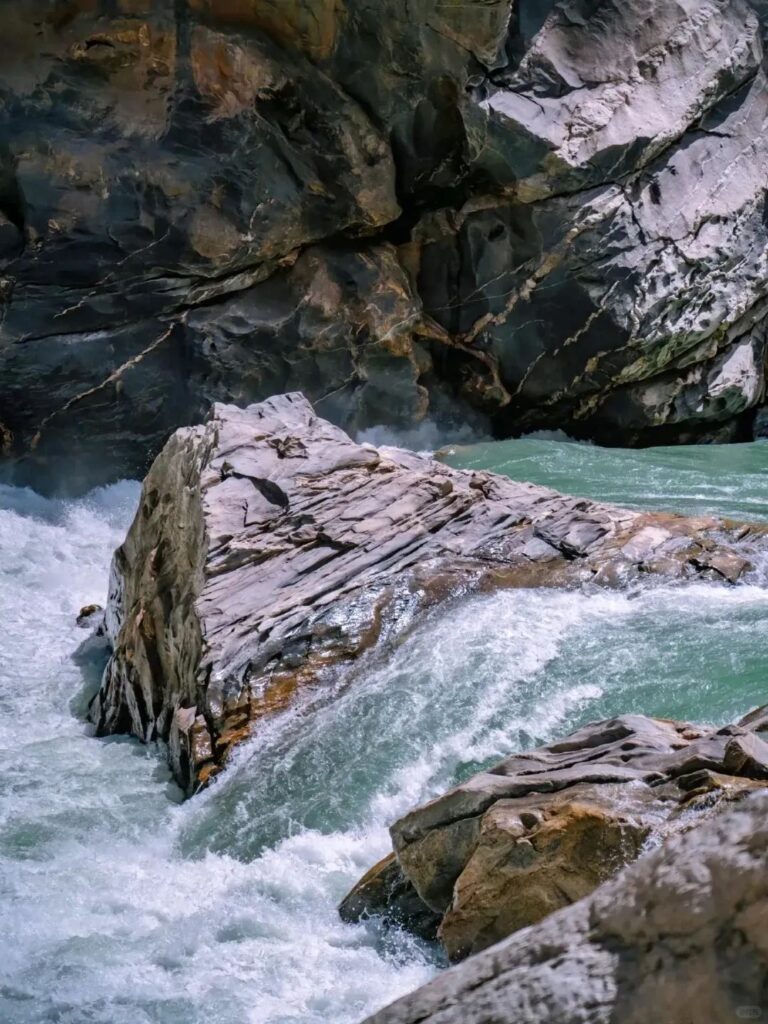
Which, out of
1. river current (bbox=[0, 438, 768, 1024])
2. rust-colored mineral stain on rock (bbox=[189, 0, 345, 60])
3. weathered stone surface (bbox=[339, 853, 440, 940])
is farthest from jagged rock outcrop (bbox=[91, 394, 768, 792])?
rust-colored mineral stain on rock (bbox=[189, 0, 345, 60])

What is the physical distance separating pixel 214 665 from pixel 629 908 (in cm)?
490

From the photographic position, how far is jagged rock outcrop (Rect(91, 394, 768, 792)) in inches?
251

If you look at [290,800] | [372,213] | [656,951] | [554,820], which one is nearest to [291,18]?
[372,213]

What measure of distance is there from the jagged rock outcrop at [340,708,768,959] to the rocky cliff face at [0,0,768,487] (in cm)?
928

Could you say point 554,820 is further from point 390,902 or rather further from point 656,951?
point 656,951

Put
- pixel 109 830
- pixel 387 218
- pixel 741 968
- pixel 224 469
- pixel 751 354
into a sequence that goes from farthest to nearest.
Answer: pixel 751 354 < pixel 387 218 < pixel 224 469 < pixel 109 830 < pixel 741 968

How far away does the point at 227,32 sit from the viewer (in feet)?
38.9

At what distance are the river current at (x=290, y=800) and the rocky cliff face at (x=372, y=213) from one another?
4984 millimetres

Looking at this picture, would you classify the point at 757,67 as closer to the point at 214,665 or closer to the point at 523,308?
the point at 523,308

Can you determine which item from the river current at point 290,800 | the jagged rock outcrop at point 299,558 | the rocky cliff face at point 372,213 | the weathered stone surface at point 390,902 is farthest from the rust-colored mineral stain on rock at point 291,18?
the weathered stone surface at point 390,902

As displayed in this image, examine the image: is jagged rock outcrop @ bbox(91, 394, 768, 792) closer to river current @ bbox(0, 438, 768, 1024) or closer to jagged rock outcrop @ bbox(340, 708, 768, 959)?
river current @ bbox(0, 438, 768, 1024)

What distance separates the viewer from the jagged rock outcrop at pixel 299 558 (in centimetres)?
637

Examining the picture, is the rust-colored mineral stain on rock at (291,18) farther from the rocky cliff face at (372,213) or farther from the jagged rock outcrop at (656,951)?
the jagged rock outcrop at (656,951)

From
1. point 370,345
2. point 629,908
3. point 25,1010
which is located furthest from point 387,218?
point 629,908
